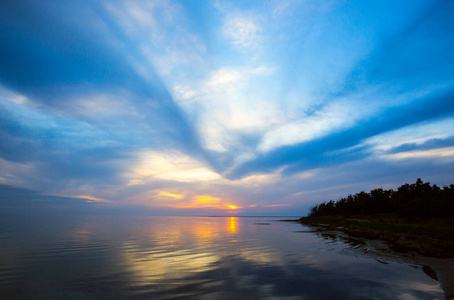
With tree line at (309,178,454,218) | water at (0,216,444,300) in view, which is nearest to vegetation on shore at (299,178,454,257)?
tree line at (309,178,454,218)

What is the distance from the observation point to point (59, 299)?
11.6 m

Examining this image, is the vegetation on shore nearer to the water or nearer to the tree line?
the tree line

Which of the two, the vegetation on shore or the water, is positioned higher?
the vegetation on shore

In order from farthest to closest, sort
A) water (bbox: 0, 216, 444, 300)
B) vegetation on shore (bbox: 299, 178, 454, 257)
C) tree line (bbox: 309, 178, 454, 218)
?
tree line (bbox: 309, 178, 454, 218)
vegetation on shore (bbox: 299, 178, 454, 257)
water (bbox: 0, 216, 444, 300)

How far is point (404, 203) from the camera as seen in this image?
263 feet

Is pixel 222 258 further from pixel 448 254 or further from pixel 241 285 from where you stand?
pixel 448 254

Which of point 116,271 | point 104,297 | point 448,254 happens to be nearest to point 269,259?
point 116,271

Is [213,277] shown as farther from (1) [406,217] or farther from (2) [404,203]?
(2) [404,203]

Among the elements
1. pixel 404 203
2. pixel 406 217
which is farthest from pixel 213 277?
pixel 404 203

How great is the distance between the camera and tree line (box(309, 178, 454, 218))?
59.9 metres

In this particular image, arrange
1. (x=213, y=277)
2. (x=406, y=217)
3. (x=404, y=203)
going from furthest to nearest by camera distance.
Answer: (x=404, y=203) < (x=406, y=217) < (x=213, y=277)

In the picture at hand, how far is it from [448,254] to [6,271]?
36897 mm

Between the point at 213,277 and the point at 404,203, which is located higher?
the point at 404,203

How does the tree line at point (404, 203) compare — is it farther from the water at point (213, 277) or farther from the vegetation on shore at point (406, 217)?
the water at point (213, 277)
